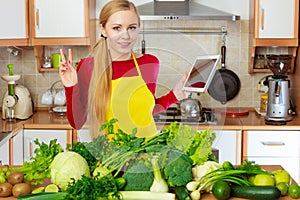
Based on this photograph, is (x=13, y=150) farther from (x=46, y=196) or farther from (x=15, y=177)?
(x=46, y=196)

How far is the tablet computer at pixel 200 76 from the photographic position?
2471mm

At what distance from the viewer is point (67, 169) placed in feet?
6.49

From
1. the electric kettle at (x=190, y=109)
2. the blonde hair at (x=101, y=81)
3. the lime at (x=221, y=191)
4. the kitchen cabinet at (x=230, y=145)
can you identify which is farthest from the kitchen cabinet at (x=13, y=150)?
the lime at (x=221, y=191)

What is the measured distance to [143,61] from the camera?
8.05 feet

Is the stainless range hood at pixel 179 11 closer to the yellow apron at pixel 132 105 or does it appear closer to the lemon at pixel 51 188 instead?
the yellow apron at pixel 132 105

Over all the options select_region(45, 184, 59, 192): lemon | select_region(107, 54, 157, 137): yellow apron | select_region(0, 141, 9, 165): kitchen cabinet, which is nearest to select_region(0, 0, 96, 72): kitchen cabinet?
select_region(0, 141, 9, 165): kitchen cabinet

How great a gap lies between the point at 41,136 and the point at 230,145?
128cm

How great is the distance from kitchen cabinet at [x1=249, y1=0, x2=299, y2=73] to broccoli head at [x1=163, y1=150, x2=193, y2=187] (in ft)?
7.03

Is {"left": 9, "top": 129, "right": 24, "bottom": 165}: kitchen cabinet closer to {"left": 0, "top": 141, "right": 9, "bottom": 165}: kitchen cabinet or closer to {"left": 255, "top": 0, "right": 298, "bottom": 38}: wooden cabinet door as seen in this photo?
{"left": 0, "top": 141, "right": 9, "bottom": 165}: kitchen cabinet

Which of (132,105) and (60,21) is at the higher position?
(60,21)

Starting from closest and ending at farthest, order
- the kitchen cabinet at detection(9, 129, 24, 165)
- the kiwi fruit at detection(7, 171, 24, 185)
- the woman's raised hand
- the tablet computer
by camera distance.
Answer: the kiwi fruit at detection(7, 171, 24, 185), the woman's raised hand, the tablet computer, the kitchen cabinet at detection(9, 129, 24, 165)

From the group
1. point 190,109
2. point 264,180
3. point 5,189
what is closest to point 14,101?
point 190,109

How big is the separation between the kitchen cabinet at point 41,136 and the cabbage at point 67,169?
70.4 inches

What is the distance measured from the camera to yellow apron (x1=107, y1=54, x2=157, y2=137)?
7.36 feet
